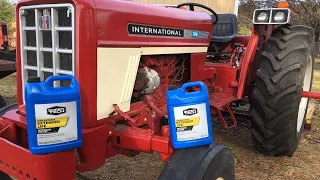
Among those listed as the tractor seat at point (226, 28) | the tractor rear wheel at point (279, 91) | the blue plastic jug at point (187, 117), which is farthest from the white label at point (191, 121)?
the tractor seat at point (226, 28)

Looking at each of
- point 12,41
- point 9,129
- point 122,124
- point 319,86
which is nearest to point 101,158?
point 122,124

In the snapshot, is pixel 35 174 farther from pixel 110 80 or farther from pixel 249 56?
pixel 249 56

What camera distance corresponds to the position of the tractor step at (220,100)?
11.6 ft

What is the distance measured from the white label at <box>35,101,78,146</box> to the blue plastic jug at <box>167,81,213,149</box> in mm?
597

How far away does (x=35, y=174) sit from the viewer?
2.00 m

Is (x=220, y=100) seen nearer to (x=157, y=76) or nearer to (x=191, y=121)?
(x=157, y=76)

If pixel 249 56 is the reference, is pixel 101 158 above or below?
below

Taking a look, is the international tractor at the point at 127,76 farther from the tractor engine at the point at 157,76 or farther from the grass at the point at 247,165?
the grass at the point at 247,165

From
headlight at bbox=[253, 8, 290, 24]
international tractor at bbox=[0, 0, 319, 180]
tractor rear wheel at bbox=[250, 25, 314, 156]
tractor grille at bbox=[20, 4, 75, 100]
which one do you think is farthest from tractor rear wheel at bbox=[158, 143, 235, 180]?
headlight at bbox=[253, 8, 290, 24]

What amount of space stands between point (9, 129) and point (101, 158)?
71cm

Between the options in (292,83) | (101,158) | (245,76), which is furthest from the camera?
(245,76)

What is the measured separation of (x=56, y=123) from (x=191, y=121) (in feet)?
2.69

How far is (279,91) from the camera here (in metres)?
3.46

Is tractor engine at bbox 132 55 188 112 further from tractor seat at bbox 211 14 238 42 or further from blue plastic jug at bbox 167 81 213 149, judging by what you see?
tractor seat at bbox 211 14 238 42
